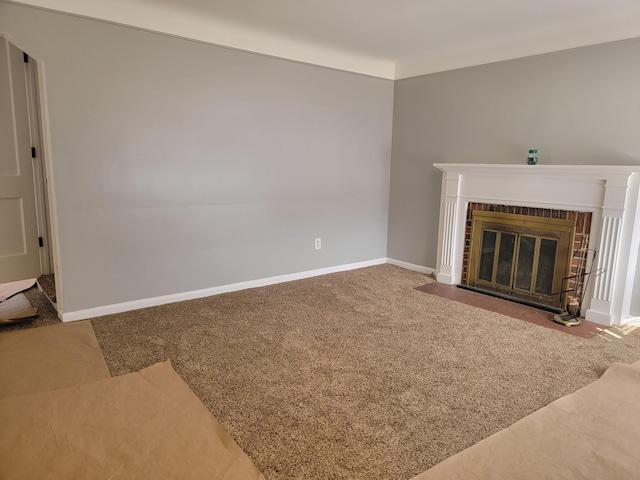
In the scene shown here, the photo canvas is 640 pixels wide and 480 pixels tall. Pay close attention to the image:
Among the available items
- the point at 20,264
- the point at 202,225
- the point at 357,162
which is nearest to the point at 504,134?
the point at 357,162

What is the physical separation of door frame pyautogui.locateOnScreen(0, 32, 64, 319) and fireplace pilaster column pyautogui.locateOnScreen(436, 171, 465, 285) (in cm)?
339

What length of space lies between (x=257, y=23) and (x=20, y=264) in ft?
9.99

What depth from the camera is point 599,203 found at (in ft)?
10.6

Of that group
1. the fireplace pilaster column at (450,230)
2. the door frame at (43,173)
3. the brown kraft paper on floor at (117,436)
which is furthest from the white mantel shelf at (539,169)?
the door frame at (43,173)

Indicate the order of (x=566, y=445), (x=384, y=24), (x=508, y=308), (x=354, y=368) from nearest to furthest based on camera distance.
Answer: (x=566, y=445) < (x=354, y=368) < (x=384, y=24) < (x=508, y=308)

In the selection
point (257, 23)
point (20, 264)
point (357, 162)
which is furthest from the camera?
point (357, 162)

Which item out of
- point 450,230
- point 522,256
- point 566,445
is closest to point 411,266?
point 450,230

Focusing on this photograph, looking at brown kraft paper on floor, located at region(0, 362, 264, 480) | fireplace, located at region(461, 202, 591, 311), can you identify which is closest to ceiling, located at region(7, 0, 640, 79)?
fireplace, located at region(461, 202, 591, 311)

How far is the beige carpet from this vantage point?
1831 mm

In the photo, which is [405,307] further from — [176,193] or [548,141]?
[176,193]

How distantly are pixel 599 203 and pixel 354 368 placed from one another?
232cm

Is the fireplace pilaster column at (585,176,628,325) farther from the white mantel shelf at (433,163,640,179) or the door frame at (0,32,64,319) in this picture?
the door frame at (0,32,64,319)

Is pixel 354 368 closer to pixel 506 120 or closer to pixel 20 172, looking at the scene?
pixel 506 120

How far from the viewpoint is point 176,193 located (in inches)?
138
